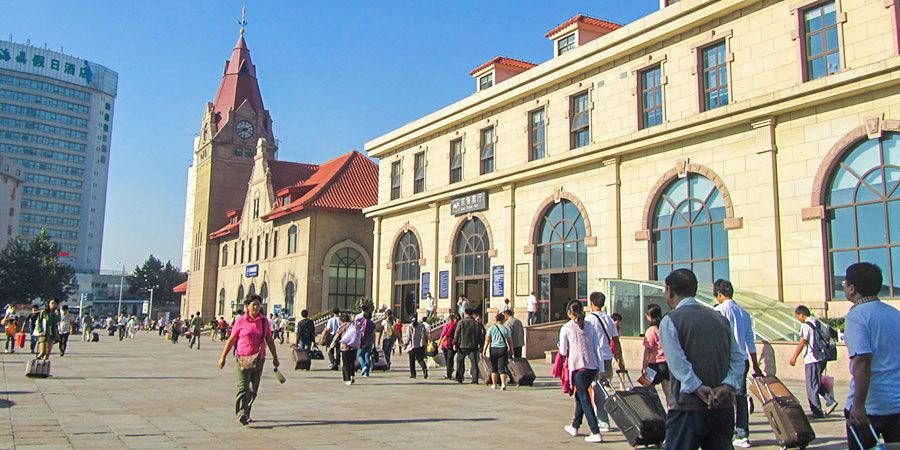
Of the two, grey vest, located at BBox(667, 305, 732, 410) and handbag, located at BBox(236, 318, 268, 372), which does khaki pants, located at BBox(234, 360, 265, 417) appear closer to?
handbag, located at BBox(236, 318, 268, 372)

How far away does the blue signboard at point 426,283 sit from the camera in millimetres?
33188

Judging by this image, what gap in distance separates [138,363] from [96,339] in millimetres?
15894

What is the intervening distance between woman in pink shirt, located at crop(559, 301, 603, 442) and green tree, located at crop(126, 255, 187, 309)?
4486 inches

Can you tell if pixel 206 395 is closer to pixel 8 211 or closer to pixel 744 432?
pixel 744 432

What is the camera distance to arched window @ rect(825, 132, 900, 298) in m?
17.4

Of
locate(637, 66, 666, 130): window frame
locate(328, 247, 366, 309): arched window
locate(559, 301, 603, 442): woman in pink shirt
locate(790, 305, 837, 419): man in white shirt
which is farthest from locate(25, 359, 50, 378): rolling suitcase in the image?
locate(328, 247, 366, 309): arched window

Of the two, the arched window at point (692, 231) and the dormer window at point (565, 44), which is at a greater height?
the dormer window at point (565, 44)

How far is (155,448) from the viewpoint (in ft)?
24.6

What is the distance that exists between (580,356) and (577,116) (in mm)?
18733

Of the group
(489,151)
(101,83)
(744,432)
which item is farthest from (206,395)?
(101,83)

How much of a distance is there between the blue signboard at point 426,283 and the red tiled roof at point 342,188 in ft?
44.3

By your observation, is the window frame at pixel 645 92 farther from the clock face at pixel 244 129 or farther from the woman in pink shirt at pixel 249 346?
the clock face at pixel 244 129

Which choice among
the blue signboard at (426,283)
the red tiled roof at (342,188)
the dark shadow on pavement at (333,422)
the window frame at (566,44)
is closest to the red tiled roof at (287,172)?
the red tiled roof at (342,188)

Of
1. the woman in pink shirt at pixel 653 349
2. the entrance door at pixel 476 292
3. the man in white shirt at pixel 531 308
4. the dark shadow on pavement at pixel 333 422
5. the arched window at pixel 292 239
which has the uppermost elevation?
the arched window at pixel 292 239
